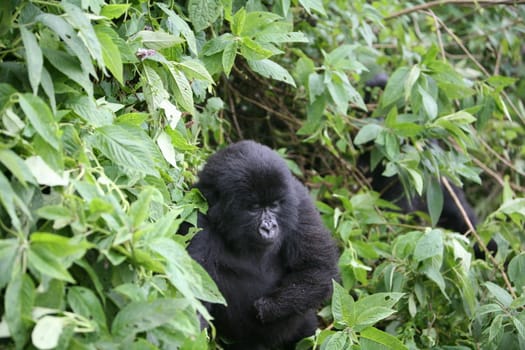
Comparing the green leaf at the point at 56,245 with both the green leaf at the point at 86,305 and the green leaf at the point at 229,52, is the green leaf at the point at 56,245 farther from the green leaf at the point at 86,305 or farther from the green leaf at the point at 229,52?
the green leaf at the point at 229,52

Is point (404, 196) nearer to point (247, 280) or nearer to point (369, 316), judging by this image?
point (247, 280)

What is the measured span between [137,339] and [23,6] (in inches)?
38.4

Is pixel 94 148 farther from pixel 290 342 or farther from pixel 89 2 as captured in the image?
pixel 290 342

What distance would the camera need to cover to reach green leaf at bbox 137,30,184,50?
8.56 feet

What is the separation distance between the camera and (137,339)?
1.88 metres

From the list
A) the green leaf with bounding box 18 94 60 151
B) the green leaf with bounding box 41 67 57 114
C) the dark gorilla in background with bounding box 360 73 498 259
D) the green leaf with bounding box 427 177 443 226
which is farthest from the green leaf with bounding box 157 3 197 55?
the dark gorilla in background with bounding box 360 73 498 259

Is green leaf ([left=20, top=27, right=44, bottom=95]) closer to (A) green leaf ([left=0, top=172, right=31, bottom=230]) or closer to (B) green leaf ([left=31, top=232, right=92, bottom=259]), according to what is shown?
(A) green leaf ([left=0, top=172, right=31, bottom=230])

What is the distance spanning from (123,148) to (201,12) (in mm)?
1049

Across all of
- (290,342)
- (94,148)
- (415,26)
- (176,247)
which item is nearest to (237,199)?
(290,342)

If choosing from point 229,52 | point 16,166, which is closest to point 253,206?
point 229,52

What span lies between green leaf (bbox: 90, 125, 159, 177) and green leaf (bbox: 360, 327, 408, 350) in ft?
3.24

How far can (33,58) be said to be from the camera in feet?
6.24

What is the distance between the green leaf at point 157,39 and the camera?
2.61 metres

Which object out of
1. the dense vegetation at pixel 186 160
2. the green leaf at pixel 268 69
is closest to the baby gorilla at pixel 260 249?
the dense vegetation at pixel 186 160
